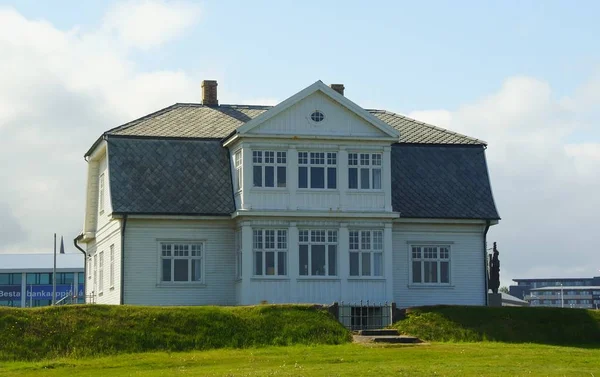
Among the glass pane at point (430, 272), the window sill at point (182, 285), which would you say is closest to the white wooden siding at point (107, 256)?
the window sill at point (182, 285)

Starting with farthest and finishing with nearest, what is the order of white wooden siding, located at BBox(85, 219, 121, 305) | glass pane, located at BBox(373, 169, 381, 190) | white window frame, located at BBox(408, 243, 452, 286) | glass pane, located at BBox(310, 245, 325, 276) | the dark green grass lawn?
white window frame, located at BBox(408, 243, 452, 286)
glass pane, located at BBox(373, 169, 381, 190)
white wooden siding, located at BBox(85, 219, 121, 305)
glass pane, located at BBox(310, 245, 325, 276)
the dark green grass lawn

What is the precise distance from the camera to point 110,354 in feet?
116

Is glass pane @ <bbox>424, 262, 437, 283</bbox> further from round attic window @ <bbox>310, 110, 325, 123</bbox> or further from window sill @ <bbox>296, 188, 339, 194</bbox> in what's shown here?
round attic window @ <bbox>310, 110, 325, 123</bbox>

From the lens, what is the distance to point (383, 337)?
124 feet

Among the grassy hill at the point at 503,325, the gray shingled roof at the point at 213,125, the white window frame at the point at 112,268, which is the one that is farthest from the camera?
the gray shingled roof at the point at 213,125

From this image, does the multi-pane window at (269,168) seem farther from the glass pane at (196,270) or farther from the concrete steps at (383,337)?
the concrete steps at (383,337)

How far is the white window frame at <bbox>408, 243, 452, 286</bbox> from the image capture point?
47312 millimetres

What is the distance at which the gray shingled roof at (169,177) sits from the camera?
45.0m

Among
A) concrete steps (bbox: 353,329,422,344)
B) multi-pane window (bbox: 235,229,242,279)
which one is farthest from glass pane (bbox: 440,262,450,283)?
multi-pane window (bbox: 235,229,242,279)

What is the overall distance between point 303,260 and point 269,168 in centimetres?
365

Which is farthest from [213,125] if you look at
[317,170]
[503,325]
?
[503,325]

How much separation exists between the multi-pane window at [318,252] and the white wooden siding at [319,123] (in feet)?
12.3

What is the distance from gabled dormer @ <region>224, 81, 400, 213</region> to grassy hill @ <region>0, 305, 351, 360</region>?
5993 millimetres

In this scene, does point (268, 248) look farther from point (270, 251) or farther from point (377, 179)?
point (377, 179)
